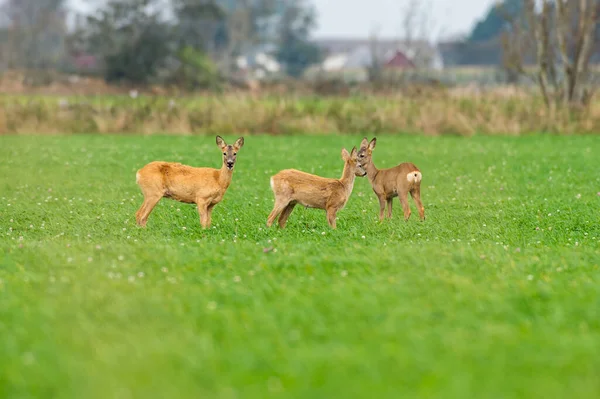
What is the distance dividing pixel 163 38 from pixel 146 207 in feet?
169

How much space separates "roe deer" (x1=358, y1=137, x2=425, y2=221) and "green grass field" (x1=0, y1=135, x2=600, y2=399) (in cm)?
41

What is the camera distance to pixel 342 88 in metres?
51.9

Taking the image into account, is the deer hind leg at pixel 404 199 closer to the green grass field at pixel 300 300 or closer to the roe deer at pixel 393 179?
the roe deer at pixel 393 179

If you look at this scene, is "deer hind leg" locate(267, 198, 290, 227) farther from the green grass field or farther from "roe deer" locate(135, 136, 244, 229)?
"roe deer" locate(135, 136, 244, 229)

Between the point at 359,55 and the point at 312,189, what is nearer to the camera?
the point at 312,189

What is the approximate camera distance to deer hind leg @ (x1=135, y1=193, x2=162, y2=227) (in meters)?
12.7

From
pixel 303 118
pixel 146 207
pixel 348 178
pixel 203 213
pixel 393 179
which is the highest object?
pixel 348 178

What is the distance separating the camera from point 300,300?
28.0ft

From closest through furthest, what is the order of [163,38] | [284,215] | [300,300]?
[300,300], [284,215], [163,38]

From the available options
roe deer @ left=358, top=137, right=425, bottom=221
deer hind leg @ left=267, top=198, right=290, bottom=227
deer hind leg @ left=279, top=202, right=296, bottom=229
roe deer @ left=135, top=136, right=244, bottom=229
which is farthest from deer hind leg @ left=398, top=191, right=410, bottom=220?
roe deer @ left=135, top=136, right=244, bottom=229

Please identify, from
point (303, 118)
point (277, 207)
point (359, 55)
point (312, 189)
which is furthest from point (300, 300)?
point (359, 55)

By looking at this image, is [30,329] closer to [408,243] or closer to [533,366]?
[533,366]

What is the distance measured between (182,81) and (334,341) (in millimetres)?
52204

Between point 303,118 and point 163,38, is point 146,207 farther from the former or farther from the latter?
point 163,38
